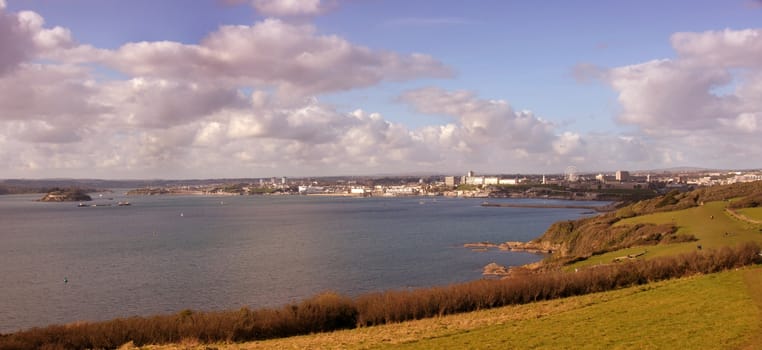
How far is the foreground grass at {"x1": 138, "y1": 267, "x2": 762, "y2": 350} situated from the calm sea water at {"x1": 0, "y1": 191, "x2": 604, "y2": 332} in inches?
639

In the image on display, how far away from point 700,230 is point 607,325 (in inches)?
1149

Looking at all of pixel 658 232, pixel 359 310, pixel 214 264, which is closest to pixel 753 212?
pixel 658 232

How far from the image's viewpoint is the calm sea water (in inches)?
1423

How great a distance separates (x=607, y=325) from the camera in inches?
637

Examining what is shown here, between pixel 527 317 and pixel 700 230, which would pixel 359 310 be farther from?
pixel 700 230

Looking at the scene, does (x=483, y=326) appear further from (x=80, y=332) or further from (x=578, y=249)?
(x=578, y=249)

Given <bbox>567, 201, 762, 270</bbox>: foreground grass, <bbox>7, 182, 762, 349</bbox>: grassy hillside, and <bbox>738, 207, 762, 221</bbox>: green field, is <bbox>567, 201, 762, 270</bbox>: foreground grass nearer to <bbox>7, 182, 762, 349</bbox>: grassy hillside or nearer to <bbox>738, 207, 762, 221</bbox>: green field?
<bbox>738, 207, 762, 221</bbox>: green field

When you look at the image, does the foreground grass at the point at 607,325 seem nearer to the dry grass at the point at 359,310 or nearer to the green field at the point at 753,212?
the dry grass at the point at 359,310

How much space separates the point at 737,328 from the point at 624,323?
9.58ft

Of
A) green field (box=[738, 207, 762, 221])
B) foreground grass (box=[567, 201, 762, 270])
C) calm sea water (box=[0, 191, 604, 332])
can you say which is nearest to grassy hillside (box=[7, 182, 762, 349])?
foreground grass (box=[567, 201, 762, 270])

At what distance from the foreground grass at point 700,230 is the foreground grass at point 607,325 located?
1079cm

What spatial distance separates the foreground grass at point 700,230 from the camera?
3388 cm

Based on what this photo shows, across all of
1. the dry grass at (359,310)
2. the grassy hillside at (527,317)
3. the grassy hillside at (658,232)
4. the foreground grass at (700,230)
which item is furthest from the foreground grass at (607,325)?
the grassy hillside at (658,232)

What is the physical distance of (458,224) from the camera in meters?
94.1
